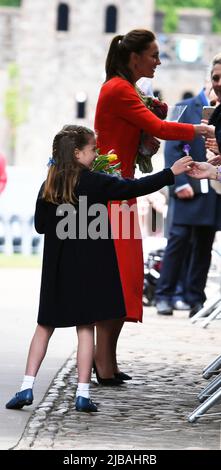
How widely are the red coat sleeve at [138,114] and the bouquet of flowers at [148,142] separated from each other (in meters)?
0.18

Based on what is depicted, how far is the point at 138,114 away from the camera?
8.88 meters

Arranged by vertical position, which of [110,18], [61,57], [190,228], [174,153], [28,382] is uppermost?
[28,382]

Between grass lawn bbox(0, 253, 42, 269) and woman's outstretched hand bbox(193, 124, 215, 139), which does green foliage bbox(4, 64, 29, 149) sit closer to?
grass lawn bbox(0, 253, 42, 269)

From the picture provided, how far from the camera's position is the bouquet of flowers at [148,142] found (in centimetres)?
910

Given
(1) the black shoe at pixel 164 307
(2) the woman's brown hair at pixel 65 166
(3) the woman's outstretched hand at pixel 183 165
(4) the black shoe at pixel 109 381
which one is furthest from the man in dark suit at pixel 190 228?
(3) the woman's outstretched hand at pixel 183 165

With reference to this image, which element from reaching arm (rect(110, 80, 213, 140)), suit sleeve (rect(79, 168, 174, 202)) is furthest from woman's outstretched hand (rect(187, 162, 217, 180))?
reaching arm (rect(110, 80, 213, 140))

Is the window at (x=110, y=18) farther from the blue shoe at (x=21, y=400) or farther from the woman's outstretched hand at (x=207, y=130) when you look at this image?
the blue shoe at (x=21, y=400)


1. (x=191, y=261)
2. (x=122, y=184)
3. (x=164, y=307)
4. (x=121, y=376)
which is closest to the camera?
(x=122, y=184)

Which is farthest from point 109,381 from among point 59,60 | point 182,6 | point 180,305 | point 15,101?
point 182,6

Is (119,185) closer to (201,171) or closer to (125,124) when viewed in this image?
(201,171)

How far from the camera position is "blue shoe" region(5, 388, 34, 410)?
312 inches

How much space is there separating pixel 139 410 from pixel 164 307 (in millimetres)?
7354

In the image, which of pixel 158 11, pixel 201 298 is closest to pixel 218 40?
pixel 158 11

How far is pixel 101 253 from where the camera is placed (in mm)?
8117
